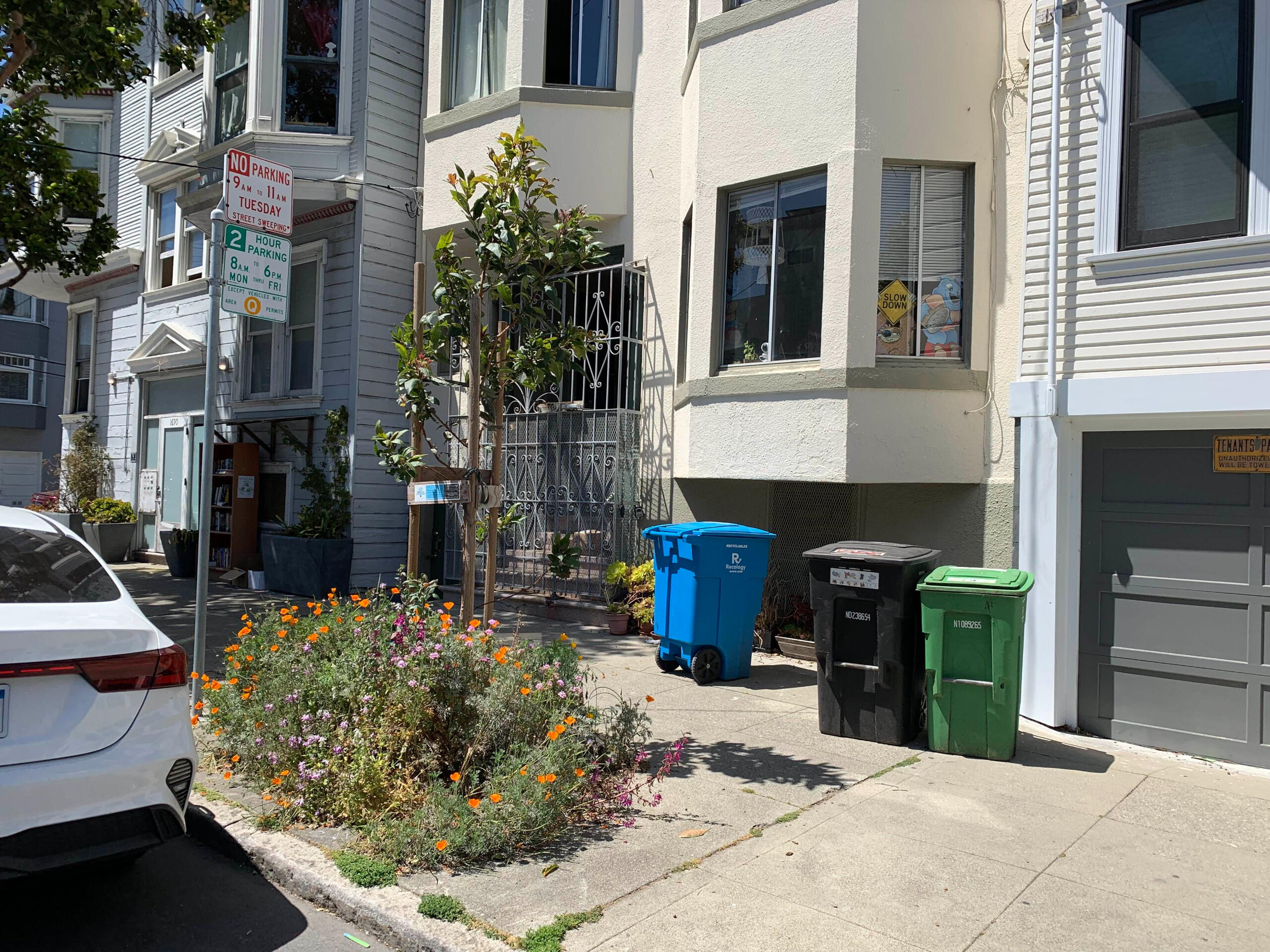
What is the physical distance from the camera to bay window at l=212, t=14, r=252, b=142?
13797 mm

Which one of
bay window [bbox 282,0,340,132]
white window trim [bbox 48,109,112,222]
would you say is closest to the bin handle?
bay window [bbox 282,0,340,132]

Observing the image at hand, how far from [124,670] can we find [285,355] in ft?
35.0

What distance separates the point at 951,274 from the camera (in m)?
8.09

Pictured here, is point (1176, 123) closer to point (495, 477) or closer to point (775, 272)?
point (775, 272)

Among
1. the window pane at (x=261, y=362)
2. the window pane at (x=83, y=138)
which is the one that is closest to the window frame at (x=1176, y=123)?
the window pane at (x=261, y=362)

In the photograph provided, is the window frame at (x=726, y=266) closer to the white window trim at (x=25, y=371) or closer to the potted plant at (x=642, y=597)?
the potted plant at (x=642, y=597)

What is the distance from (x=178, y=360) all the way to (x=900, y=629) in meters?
13.3

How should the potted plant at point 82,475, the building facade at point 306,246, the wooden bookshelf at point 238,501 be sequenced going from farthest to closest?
1. the potted plant at point 82,475
2. the wooden bookshelf at point 238,501
3. the building facade at point 306,246

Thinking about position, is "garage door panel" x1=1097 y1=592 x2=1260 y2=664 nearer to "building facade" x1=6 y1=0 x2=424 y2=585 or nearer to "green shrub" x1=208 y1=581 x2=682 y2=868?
"green shrub" x1=208 y1=581 x2=682 y2=868

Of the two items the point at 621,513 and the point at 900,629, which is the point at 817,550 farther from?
the point at 621,513

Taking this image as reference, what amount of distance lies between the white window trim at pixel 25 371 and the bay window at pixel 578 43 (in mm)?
25428

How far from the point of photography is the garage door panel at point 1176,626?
601 centimetres

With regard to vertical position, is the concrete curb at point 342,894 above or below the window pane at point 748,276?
below

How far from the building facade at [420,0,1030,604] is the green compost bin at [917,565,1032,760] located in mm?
2067
